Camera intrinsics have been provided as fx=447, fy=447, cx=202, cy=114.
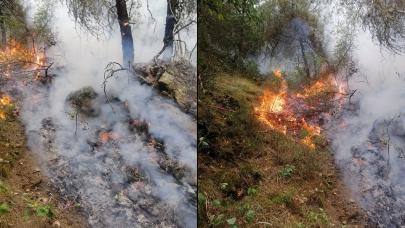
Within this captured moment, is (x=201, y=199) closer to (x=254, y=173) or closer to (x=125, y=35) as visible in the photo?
(x=254, y=173)

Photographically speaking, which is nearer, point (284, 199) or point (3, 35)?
point (3, 35)

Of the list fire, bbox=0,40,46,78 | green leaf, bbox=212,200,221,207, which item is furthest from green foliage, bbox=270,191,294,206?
fire, bbox=0,40,46,78

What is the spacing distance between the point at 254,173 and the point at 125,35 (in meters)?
1.49

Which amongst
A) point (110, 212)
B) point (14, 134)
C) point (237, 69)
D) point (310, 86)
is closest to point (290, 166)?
point (310, 86)

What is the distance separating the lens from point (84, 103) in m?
3.37

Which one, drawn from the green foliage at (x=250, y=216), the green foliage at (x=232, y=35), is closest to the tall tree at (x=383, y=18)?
the green foliage at (x=232, y=35)

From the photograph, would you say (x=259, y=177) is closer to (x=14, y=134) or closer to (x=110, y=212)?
(x=110, y=212)

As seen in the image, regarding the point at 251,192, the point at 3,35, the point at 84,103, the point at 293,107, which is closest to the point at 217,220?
the point at 251,192

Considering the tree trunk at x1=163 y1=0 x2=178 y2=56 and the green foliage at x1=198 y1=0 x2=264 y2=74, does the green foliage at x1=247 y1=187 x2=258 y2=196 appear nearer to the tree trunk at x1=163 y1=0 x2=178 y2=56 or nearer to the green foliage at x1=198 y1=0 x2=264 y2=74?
the green foliage at x1=198 y1=0 x2=264 y2=74

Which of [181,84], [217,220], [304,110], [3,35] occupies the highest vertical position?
[3,35]

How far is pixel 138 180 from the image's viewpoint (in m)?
3.35

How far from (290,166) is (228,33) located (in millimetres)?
1228

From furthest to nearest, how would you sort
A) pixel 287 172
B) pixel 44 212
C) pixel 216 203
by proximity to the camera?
pixel 287 172
pixel 216 203
pixel 44 212

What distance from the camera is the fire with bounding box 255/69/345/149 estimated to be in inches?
144
